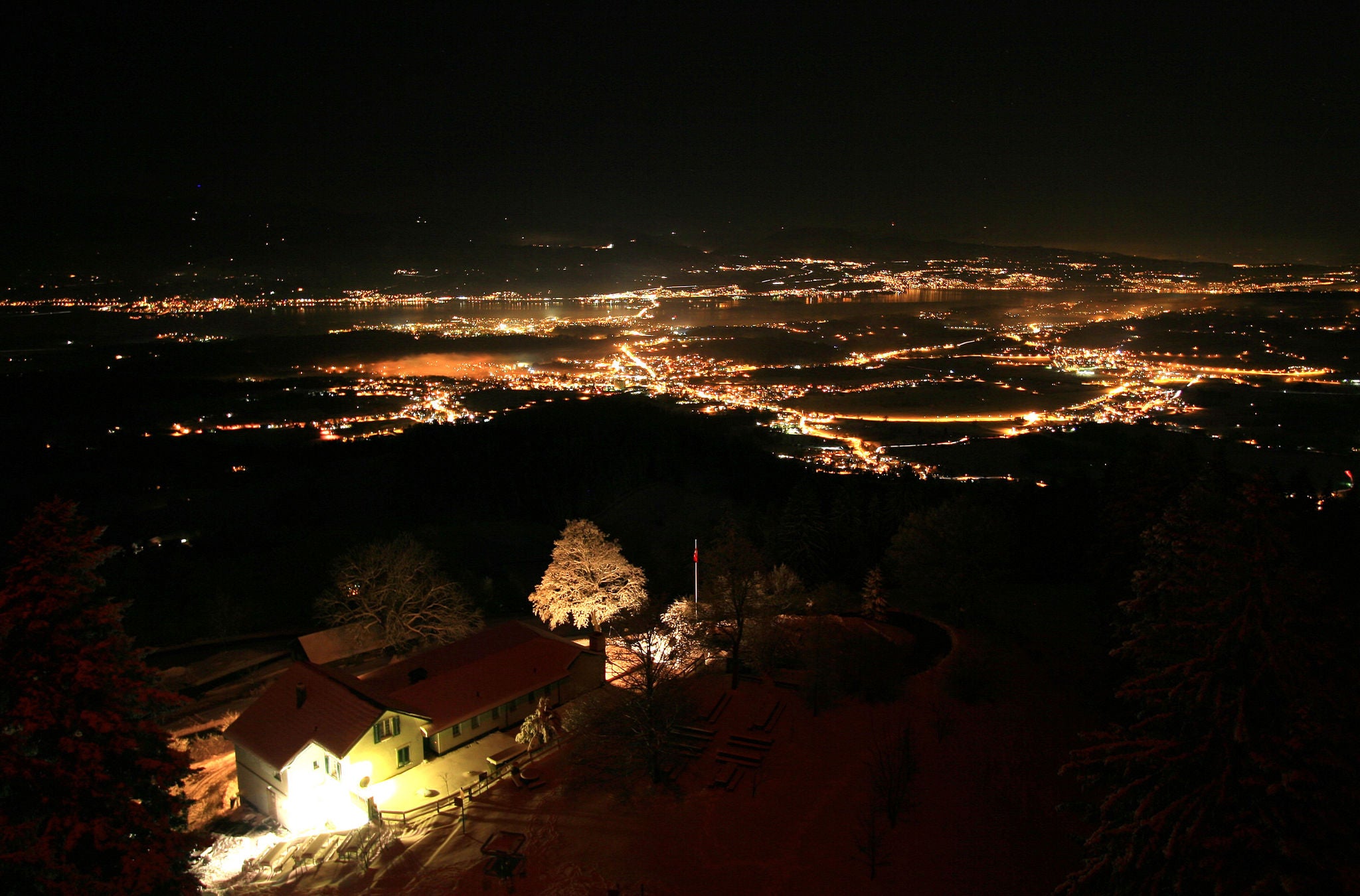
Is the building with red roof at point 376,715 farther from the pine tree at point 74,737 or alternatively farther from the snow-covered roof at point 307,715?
the pine tree at point 74,737

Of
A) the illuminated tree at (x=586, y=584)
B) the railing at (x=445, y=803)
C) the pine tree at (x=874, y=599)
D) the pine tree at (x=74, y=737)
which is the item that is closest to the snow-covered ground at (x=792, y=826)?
Answer: the railing at (x=445, y=803)

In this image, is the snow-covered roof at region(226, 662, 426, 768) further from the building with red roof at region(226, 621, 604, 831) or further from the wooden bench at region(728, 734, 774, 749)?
the wooden bench at region(728, 734, 774, 749)

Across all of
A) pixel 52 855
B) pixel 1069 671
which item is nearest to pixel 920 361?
pixel 1069 671

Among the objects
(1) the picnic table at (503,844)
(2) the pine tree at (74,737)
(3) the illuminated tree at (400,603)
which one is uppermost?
(2) the pine tree at (74,737)

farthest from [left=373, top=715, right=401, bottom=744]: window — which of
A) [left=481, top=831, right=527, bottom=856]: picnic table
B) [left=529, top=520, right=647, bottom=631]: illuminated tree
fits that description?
[left=529, top=520, right=647, bottom=631]: illuminated tree

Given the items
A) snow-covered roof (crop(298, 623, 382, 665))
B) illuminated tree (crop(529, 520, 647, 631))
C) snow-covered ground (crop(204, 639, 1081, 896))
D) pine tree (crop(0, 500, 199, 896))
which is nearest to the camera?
pine tree (crop(0, 500, 199, 896))

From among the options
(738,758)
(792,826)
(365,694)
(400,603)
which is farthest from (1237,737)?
(400,603)

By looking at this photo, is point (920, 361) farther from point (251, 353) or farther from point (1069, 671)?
point (251, 353)
